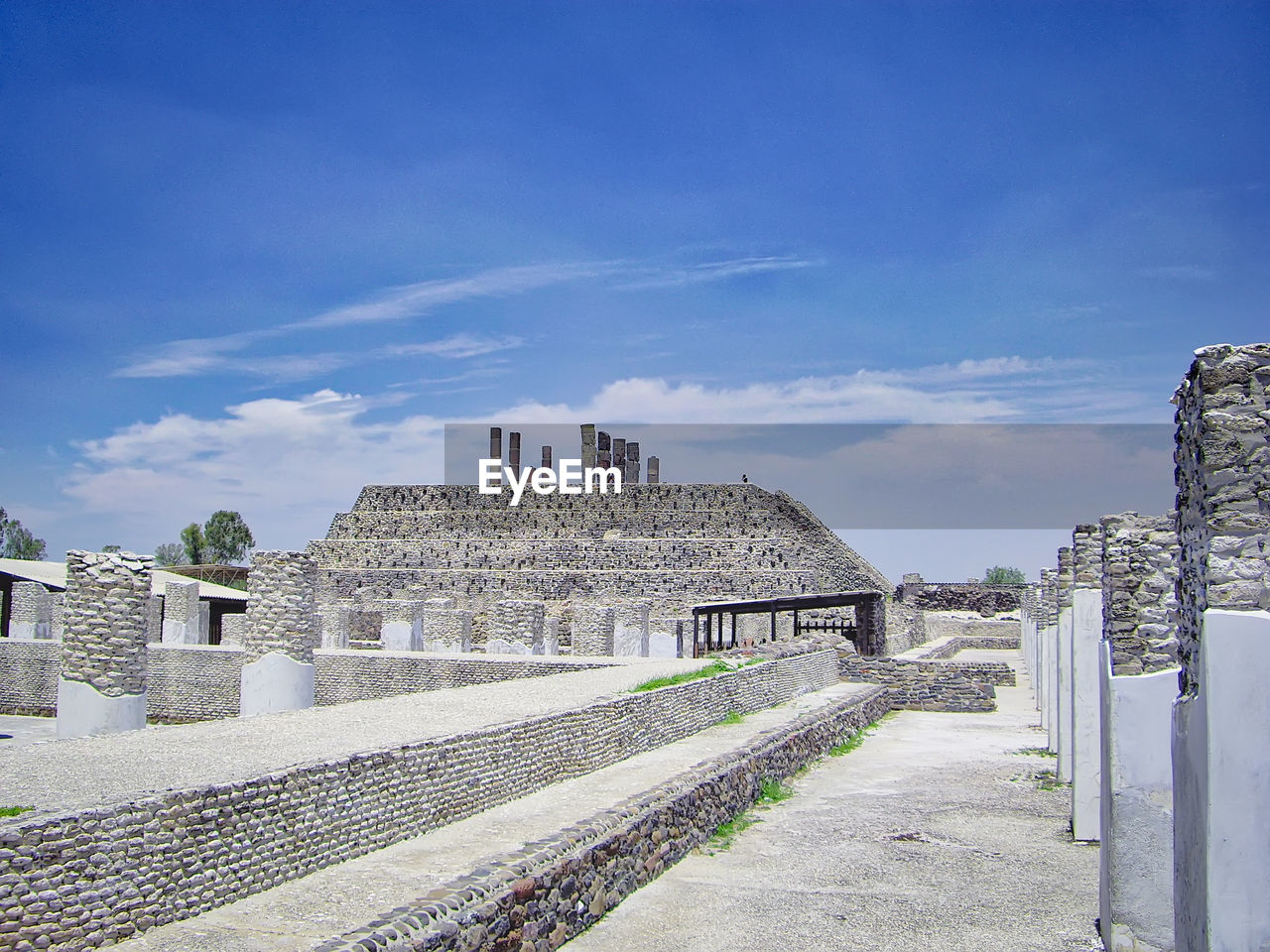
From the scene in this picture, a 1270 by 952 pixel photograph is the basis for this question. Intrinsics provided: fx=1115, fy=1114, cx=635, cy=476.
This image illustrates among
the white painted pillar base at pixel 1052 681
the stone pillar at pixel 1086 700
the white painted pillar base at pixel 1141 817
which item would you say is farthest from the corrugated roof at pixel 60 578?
the white painted pillar base at pixel 1141 817

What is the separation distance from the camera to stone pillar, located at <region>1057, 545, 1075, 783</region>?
1067 cm

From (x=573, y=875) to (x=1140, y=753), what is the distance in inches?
132

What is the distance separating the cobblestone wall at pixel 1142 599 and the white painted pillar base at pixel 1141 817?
4.7 inches

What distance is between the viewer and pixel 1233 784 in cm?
350

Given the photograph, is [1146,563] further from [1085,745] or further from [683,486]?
[683,486]

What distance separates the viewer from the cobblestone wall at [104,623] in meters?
11.8

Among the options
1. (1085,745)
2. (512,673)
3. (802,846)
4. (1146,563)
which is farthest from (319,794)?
(512,673)

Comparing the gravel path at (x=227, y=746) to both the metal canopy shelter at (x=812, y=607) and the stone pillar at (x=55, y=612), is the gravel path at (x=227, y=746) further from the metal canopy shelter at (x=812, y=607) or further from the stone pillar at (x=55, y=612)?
the stone pillar at (x=55, y=612)

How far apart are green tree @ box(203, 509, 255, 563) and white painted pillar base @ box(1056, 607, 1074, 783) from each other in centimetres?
6893

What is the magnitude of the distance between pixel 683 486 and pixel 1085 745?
1503 inches

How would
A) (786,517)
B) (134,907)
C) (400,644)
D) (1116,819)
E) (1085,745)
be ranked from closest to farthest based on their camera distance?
1. (134,907)
2. (1116,819)
3. (1085,745)
4. (400,644)
5. (786,517)

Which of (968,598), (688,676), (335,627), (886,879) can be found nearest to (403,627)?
(335,627)

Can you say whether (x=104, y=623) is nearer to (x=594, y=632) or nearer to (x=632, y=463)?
(x=594, y=632)

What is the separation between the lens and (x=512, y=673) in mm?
17656
